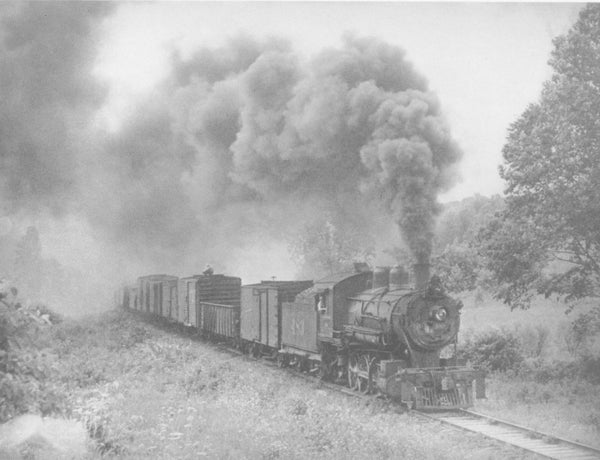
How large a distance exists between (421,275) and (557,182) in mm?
3598

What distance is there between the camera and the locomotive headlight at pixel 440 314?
9398 millimetres

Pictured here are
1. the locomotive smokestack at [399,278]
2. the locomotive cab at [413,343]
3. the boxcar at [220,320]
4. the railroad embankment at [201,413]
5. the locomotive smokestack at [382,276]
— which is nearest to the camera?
the railroad embankment at [201,413]

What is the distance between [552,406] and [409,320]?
2666 millimetres

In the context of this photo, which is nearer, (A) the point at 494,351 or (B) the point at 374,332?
(B) the point at 374,332

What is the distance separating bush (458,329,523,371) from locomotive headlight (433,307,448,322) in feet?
12.1

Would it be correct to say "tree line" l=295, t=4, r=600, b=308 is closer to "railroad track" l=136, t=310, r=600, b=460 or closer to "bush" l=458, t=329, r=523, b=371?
"bush" l=458, t=329, r=523, b=371

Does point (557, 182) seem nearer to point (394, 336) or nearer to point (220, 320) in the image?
point (394, 336)

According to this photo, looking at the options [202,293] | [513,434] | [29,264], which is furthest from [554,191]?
[29,264]

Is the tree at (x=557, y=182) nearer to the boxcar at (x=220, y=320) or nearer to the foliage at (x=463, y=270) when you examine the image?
the foliage at (x=463, y=270)

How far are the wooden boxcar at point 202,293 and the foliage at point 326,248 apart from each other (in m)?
6.93

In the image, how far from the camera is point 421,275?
9648 mm

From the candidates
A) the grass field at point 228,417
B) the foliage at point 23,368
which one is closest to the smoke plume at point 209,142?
the grass field at point 228,417

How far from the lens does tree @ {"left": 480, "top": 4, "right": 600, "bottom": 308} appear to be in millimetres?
10602

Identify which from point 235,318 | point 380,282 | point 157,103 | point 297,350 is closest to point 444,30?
point 380,282
